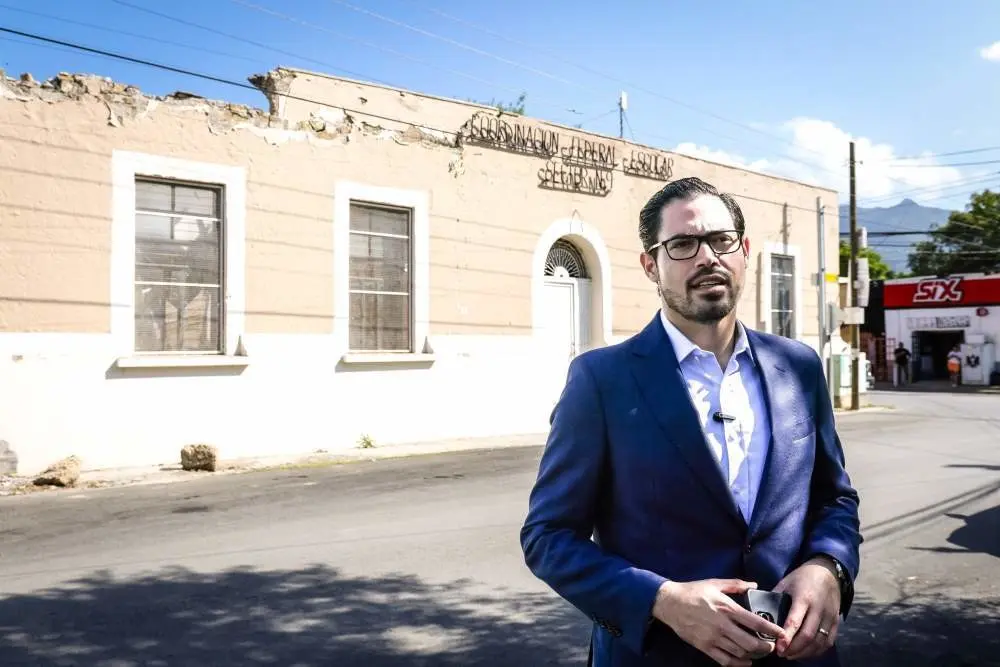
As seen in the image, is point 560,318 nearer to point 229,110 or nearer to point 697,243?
point 229,110

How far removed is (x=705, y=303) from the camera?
6.56 ft

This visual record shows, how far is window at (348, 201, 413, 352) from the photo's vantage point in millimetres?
13422

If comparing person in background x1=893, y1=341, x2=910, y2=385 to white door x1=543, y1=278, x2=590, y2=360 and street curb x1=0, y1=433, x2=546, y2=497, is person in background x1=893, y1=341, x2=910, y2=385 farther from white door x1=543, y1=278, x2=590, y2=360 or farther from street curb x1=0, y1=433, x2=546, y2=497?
street curb x1=0, y1=433, x2=546, y2=497

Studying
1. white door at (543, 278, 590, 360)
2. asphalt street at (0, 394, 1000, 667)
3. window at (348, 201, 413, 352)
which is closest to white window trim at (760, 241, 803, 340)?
white door at (543, 278, 590, 360)

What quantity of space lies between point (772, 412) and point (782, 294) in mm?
20958

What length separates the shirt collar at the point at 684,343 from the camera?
2.03m

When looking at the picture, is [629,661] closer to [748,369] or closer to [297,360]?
[748,369]

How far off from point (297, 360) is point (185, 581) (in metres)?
7.06

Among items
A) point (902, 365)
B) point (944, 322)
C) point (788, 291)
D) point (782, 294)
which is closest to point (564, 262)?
point (782, 294)

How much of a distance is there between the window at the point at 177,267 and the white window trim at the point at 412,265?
1824 millimetres

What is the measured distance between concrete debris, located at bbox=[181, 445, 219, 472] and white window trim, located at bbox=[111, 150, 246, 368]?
1.19 m

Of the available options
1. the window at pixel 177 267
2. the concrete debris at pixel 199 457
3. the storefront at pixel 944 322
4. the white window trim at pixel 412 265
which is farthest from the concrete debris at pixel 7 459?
the storefront at pixel 944 322

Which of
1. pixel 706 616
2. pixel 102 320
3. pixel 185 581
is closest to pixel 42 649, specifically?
→ pixel 185 581

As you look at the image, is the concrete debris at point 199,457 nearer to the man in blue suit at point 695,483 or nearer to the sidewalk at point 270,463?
the sidewalk at point 270,463
